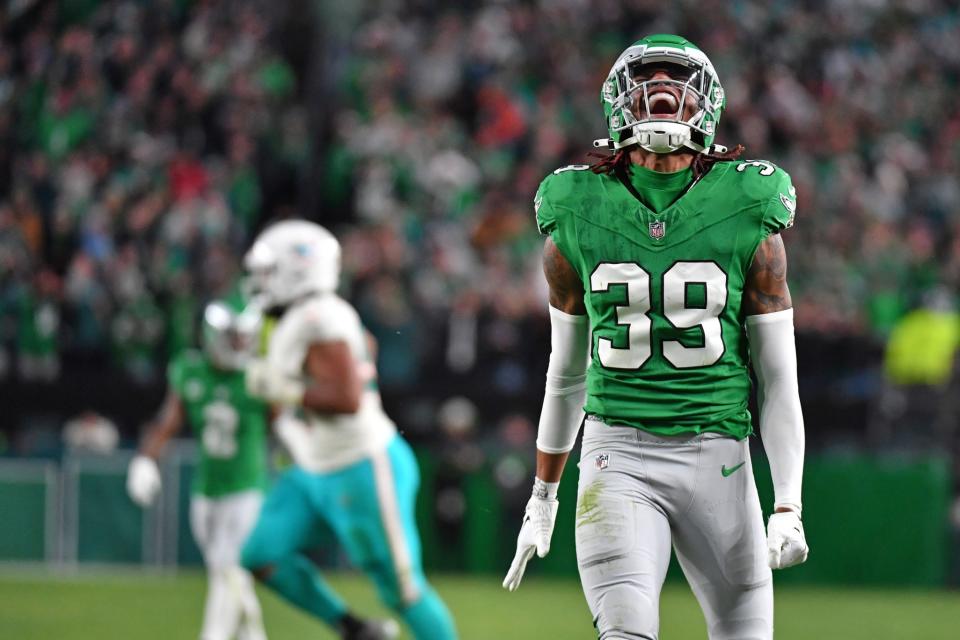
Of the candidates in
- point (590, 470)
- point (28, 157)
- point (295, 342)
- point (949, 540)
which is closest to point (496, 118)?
point (28, 157)

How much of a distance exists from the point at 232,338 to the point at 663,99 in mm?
6038

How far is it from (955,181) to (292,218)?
6.06 metres

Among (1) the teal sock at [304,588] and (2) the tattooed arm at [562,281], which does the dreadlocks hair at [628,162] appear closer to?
(2) the tattooed arm at [562,281]

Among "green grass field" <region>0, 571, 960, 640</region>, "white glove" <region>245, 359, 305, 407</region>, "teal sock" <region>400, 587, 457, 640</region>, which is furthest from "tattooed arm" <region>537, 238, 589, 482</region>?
"green grass field" <region>0, 571, 960, 640</region>

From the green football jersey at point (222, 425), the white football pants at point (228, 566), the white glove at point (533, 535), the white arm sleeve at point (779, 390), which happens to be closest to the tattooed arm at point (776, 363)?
the white arm sleeve at point (779, 390)

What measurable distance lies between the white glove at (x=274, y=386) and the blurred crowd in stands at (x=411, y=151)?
6.45 metres

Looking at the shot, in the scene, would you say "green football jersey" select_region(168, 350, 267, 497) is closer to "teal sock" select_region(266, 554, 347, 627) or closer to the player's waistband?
"teal sock" select_region(266, 554, 347, 627)

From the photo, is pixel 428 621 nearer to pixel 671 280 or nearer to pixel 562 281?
pixel 562 281

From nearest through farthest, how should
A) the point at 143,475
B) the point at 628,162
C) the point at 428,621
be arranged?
the point at 628,162, the point at 428,621, the point at 143,475

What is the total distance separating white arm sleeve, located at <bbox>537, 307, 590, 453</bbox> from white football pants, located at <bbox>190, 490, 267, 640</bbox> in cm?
400

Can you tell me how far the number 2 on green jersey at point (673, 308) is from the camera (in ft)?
14.3

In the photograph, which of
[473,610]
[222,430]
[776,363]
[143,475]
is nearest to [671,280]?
[776,363]

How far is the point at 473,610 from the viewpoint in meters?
12.1

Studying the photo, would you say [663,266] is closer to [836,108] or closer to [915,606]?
[915,606]
